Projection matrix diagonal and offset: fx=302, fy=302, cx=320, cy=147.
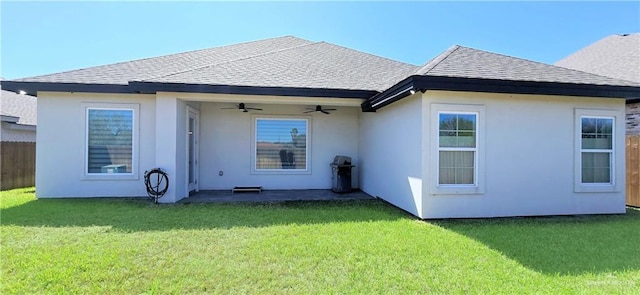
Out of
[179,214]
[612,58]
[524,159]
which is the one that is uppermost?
[612,58]

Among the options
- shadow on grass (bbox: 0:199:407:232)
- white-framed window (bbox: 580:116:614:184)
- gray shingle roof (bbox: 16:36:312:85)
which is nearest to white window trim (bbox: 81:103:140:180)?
gray shingle roof (bbox: 16:36:312:85)

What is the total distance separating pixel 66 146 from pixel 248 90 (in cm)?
524

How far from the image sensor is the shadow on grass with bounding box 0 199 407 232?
18.2 feet

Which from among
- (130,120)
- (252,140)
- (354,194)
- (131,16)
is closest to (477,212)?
(354,194)

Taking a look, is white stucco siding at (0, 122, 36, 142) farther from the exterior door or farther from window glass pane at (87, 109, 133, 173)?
the exterior door

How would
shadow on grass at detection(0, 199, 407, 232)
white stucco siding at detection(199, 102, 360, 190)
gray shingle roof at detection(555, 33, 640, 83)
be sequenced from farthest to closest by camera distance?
gray shingle roof at detection(555, 33, 640, 83) → white stucco siding at detection(199, 102, 360, 190) → shadow on grass at detection(0, 199, 407, 232)

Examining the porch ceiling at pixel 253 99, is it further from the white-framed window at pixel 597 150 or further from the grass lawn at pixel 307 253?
the white-framed window at pixel 597 150

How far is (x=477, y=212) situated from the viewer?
20.9 ft

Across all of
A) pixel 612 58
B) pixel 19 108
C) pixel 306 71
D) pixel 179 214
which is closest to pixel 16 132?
pixel 19 108

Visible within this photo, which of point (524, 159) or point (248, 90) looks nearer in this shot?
point (524, 159)

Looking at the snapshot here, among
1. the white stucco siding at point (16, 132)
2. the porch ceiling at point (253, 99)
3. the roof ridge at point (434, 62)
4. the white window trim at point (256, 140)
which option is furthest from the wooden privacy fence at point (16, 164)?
the roof ridge at point (434, 62)

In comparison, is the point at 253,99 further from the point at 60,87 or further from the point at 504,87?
the point at 504,87

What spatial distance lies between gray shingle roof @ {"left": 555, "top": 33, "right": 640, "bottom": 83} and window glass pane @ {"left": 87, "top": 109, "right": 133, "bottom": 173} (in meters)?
16.0

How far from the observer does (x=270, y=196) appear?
28.6ft
